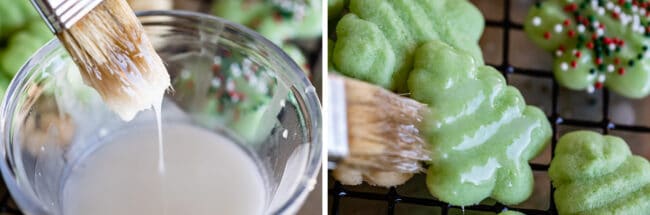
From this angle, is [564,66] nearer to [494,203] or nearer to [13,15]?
[494,203]

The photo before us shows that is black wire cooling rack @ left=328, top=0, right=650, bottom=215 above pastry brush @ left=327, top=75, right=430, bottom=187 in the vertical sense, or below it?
below

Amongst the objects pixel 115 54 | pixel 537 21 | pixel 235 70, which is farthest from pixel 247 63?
pixel 537 21

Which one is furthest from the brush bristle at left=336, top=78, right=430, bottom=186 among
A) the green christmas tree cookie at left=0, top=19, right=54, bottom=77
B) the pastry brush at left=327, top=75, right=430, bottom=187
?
the green christmas tree cookie at left=0, top=19, right=54, bottom=77

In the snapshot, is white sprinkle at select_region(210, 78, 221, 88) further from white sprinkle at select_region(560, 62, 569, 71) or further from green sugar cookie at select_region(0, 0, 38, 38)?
white sprinkle at select_region(560, 62, 569, 71)

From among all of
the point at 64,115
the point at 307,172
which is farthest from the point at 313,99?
the point at 64,115

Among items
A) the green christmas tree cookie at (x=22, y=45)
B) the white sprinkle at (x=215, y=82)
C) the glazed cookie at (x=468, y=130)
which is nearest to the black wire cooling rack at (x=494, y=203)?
the glazed cookie at (x=468, y=130)

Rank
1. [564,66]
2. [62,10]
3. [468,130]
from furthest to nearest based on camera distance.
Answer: [564,66], [468,130], [62,10]

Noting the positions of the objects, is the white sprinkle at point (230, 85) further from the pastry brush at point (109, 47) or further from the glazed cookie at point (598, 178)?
the glazed cookie at point (598, 178)
